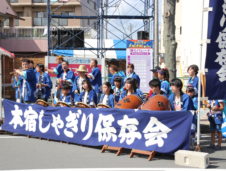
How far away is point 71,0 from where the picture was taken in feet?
115

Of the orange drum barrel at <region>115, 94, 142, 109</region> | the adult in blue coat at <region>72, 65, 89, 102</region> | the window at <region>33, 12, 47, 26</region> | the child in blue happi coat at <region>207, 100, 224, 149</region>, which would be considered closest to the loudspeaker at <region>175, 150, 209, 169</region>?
the orange drum barrel at <region>115, 94, 142, 109</region>

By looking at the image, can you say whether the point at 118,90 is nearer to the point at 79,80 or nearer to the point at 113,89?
the point at 113,89

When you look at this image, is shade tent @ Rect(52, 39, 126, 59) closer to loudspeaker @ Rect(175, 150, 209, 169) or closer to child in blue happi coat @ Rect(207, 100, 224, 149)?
child in blue happi coat @ Rect(207, 100, 224, 149)

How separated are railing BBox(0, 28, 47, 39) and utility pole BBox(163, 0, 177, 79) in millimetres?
23224

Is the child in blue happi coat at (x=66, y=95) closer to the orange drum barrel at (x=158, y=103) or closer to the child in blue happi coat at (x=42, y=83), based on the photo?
the child in blue happi coat at (x=42, y=83)

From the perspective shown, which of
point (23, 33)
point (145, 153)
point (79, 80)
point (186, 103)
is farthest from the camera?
point (23, 33)

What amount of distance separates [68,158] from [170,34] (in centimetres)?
509

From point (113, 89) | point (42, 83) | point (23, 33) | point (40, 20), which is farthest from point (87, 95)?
point (40, 20)

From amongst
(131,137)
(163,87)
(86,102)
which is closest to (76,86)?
(86,102)

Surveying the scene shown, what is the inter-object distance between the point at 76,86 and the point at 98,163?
381cm

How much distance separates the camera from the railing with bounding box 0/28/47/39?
104 feet

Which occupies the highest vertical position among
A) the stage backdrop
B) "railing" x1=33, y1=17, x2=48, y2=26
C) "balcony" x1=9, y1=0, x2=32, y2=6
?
"balcony" x1=9, y1=0, x2=32, y2=6

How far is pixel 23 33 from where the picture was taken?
32156mm

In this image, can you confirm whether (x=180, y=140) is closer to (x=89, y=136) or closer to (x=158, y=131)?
(x=158, y=131)
